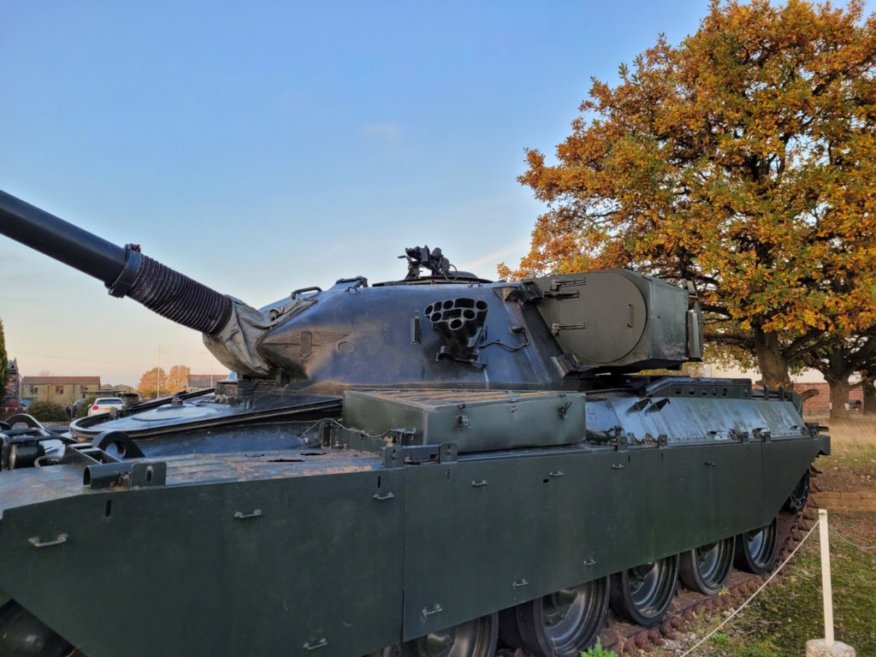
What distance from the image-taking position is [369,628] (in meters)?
3.55

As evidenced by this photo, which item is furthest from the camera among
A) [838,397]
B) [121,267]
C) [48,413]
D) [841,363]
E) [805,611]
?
[48,413]

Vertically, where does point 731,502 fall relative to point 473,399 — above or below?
below

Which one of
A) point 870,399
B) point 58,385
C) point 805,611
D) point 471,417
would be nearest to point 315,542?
point 471,417

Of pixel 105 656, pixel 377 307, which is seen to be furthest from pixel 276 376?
pixel 105 656

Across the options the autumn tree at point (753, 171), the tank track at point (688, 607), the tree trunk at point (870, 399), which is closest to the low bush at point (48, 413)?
the autumn tree at point (753, 171)

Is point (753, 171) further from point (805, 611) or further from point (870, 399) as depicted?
point (870, 399)

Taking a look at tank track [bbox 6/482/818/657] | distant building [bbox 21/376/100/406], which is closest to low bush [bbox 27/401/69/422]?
tank track [bbox 6/482/818/657]

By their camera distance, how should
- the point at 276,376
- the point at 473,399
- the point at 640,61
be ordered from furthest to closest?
1. the point at 640,61
2. the point at 276,376
3. the point at 473,399

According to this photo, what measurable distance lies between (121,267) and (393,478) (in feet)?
8.27

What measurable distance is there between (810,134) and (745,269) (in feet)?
10.7

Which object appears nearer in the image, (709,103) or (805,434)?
(805,434)

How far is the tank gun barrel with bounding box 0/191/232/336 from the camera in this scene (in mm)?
4227

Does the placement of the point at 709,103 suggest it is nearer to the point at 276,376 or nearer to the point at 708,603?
the point at 708,603

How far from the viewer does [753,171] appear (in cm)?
1454
